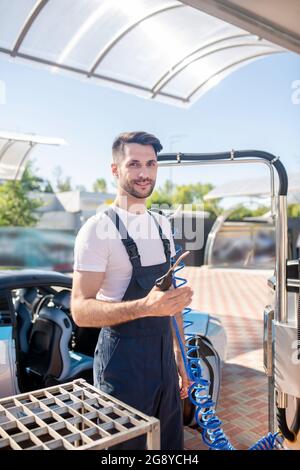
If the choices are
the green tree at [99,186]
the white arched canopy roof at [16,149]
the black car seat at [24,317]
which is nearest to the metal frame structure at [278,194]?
the black car seat at [24,317]

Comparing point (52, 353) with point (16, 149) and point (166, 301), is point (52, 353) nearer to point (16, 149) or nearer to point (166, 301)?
point (166, 301)

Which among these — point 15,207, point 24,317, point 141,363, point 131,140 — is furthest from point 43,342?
point 15,207

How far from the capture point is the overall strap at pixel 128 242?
1.71 m

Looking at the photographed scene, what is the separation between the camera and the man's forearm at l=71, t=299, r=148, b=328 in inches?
57.3

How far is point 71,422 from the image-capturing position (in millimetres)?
1299

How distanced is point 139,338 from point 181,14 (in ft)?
8.80

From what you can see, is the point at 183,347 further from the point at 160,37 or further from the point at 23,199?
the point at 23,199

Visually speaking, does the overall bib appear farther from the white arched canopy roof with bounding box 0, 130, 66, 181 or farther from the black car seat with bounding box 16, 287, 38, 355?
the white arched canopy roof with bounding box 0, 130, 66, 181

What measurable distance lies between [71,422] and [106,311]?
406 millimetres

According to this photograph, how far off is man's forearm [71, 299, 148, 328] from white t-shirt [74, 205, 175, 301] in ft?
0.50

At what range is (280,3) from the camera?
2.04 m

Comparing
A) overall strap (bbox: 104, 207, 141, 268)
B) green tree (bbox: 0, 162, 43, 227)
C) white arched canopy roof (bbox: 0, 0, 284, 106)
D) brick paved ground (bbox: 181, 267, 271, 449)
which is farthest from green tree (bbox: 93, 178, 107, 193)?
overall strap (bbox: 104, 207, 141, 268)

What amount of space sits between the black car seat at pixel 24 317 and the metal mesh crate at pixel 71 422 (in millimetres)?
1709
